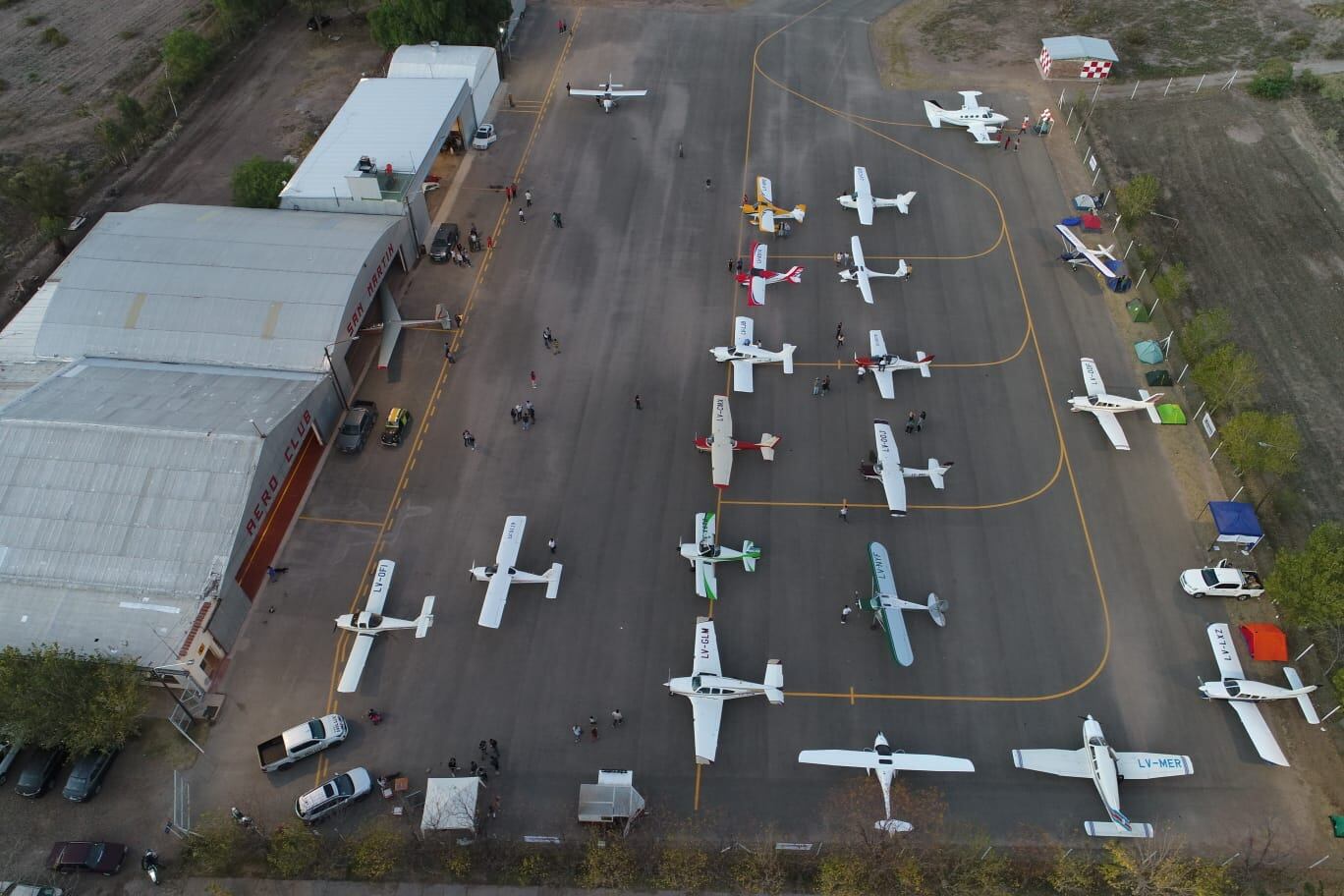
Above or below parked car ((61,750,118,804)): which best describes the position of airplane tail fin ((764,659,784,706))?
above

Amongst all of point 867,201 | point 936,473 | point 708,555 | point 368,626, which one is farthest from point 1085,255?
point 368,626

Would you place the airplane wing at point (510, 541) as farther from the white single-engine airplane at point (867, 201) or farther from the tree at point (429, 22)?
the tree at point (429, 22)

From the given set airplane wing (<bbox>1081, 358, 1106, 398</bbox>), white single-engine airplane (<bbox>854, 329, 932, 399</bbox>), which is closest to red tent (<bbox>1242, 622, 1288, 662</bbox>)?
airplane wing (<bbox>1081, 358, 1106, 398</bbox>)

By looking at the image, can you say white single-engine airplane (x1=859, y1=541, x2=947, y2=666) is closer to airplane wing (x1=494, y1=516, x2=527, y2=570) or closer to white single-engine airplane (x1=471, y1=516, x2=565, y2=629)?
white single-engine airplane (x1=471, y1=516, x2=565, y2=629)

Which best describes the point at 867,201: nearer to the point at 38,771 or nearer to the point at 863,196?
the point at 863,196

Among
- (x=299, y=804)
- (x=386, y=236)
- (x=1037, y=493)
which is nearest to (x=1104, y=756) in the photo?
(x=1037, y=493)

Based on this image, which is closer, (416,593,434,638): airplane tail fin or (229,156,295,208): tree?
(416,593,434,638): airplane tail fin

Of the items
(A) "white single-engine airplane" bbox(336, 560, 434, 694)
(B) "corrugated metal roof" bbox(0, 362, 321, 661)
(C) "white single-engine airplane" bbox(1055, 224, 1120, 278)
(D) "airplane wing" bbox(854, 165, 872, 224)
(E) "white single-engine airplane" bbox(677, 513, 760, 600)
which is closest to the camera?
(B) "corrugated metal roof" bbox(0, 362, 321, 661)

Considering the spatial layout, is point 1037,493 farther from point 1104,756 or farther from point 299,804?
point 299,804

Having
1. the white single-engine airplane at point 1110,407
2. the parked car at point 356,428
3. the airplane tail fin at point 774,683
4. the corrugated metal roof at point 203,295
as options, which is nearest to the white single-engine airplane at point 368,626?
the parked car at point 356,428
